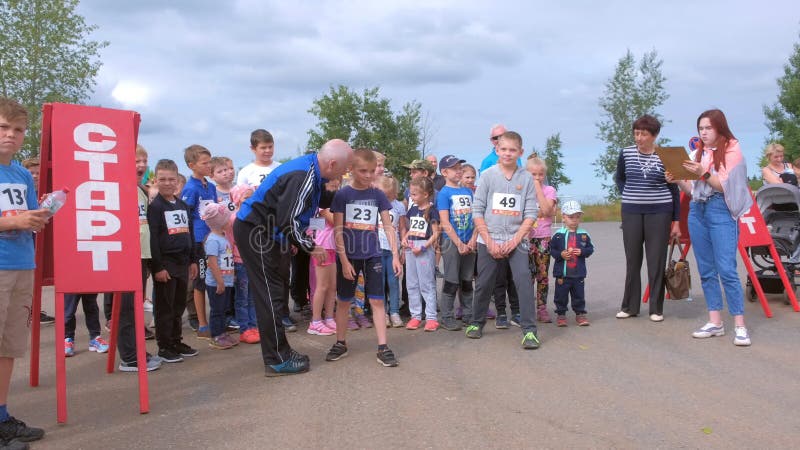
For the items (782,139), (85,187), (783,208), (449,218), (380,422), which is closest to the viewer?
(380,422)

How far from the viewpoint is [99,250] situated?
4.06 metres

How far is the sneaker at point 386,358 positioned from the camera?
16.4 feet

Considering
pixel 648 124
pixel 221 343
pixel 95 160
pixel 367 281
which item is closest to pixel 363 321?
pixel 367 281

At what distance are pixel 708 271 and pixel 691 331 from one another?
66 centimetres

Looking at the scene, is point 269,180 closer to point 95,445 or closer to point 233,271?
point 233,271

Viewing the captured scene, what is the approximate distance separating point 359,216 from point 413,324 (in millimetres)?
1705

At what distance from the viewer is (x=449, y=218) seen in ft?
21.4

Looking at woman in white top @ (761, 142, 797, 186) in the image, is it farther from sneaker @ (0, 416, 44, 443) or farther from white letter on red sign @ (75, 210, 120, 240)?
sneaker @ (0, 416, 44, 443)

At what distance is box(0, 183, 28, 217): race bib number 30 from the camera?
3.62 metres

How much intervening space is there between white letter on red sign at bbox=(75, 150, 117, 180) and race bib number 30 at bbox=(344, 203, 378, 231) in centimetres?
210

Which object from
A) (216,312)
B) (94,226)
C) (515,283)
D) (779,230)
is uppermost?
(94,226)

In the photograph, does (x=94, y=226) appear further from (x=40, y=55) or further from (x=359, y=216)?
(x=40, y=55)

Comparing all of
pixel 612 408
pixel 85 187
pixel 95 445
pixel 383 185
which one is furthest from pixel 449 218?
pixel 95 445

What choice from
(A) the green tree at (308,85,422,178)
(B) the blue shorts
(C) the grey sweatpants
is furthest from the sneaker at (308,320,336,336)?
(A) the green tree at (308,85,422,178)
